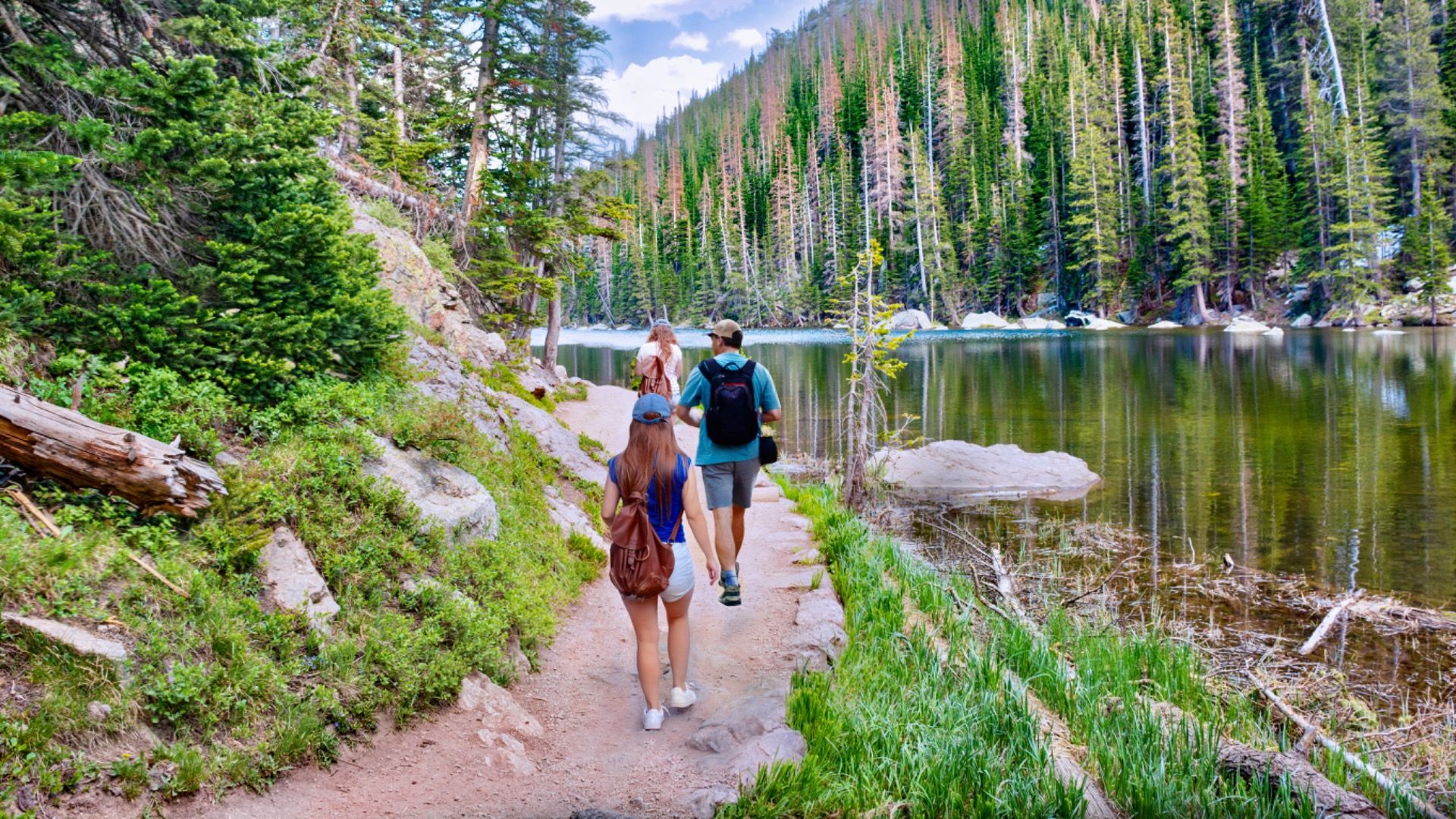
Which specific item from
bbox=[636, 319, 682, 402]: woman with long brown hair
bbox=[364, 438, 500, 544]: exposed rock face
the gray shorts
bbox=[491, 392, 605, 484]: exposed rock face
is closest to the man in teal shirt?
the gray shorts

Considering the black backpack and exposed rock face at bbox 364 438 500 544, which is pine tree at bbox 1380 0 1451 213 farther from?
exposed rock face at bbox 364 438 500 544

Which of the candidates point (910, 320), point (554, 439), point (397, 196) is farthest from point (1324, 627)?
point (910, 320)

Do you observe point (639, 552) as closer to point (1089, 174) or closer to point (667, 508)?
point (667, 508)

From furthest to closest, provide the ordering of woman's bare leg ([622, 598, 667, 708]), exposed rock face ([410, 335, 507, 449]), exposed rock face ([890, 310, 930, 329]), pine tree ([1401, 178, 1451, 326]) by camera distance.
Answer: exposed rock face ([890, 310, 930, 329]) < pine tree ([1401, 178, 1451, 326]) < exposed rock face ([410, 335, 507, 449]) < woman's bare leg ([622, 598, 667, 708])

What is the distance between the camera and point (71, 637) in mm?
3275

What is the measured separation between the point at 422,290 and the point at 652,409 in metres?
9.91

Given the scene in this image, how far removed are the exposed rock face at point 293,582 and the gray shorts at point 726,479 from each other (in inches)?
96.7

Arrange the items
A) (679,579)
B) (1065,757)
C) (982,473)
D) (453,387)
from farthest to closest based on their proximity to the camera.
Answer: (982,473)
(453,387)
(1065,757)
(679,579)

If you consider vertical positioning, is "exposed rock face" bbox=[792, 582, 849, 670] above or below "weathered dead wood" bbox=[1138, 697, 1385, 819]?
above

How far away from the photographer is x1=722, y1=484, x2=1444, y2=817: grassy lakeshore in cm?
346

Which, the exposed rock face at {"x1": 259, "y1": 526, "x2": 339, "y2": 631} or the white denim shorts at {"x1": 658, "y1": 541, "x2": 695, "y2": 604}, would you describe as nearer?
the white denim shorts at {"x1": 658, "y1": 541, "x2": 695, "y2": 604}

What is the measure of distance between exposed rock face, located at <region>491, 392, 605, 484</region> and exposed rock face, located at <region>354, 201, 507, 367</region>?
1802 millimetres

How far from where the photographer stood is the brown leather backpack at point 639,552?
3959 millimetres

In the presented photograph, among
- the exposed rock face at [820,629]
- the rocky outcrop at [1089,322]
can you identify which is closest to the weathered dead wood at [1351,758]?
the exposed rock face at [820,629]
